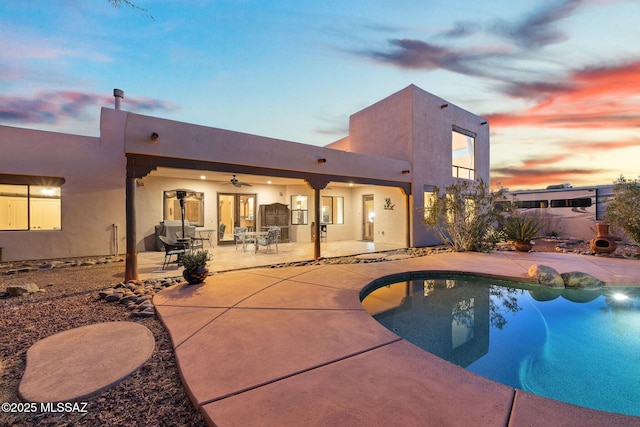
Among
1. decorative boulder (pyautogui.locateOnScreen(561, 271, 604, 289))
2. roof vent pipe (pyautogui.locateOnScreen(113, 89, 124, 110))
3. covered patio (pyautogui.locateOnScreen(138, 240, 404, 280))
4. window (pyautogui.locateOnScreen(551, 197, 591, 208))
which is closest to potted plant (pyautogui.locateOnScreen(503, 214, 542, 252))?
decorative boulder (pyautogui.locateOnScreen(561, 271, 604, 289))

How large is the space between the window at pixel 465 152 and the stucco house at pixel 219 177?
0.08m

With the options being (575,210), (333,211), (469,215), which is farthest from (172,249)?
(575,210)

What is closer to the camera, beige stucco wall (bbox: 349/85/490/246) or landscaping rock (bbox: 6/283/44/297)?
landscaping rock (bbox: 6/283/44/297)

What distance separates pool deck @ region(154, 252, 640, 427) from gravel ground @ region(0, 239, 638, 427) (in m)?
0.15

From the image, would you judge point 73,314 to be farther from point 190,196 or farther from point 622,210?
point 622,210

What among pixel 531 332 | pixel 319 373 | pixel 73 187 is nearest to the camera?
pixel 319 373

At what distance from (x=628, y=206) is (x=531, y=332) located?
27.4 feet

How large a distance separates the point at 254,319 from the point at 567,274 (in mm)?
6634

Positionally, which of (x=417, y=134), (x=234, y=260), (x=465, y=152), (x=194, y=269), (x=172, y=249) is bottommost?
(x=234, y=260)

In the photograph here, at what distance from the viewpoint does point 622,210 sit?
848 cm

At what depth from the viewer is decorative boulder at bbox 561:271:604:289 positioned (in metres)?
5.43

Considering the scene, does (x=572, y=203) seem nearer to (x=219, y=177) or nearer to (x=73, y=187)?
(x=219, y=177)

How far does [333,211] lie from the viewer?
1416cm

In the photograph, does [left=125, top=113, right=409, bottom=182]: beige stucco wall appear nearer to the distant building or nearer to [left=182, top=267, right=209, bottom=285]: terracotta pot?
[left=182, top=267, right=209, bottom=285]: terracotta pot
